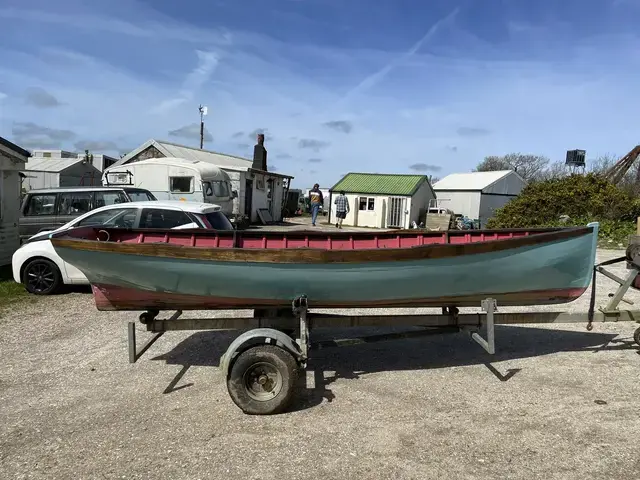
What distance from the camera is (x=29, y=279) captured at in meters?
8.16

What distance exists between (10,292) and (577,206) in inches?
779

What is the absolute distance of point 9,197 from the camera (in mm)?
10578

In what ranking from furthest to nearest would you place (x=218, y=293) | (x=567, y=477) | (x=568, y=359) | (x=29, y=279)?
(x=29, y=279) → (x=568, y=359) → (x=218, y=293) → (x=567, y=477)

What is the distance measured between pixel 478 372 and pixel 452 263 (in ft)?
5.03

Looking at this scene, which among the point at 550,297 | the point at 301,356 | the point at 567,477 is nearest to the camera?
the point at 567,477

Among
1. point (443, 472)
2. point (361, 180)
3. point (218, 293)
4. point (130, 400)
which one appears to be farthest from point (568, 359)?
point (361, 180)

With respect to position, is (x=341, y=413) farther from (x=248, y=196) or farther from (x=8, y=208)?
(x=248, y=196)

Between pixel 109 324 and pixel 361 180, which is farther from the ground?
pixel 361 180

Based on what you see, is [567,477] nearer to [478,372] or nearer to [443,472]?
[443,472]

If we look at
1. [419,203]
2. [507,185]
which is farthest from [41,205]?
[507,185]

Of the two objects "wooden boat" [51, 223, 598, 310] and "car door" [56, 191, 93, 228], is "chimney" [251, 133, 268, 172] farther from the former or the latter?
"wooden boat" [51, 223, 598, 310]

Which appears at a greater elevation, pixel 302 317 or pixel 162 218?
pixel 162 218

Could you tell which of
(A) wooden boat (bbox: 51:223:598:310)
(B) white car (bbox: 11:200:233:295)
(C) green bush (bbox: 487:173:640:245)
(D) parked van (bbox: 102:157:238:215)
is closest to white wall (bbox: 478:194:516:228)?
(C) green bush (bbox: 487:173:640:245)

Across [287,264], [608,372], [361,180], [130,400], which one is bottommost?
[130,400]
